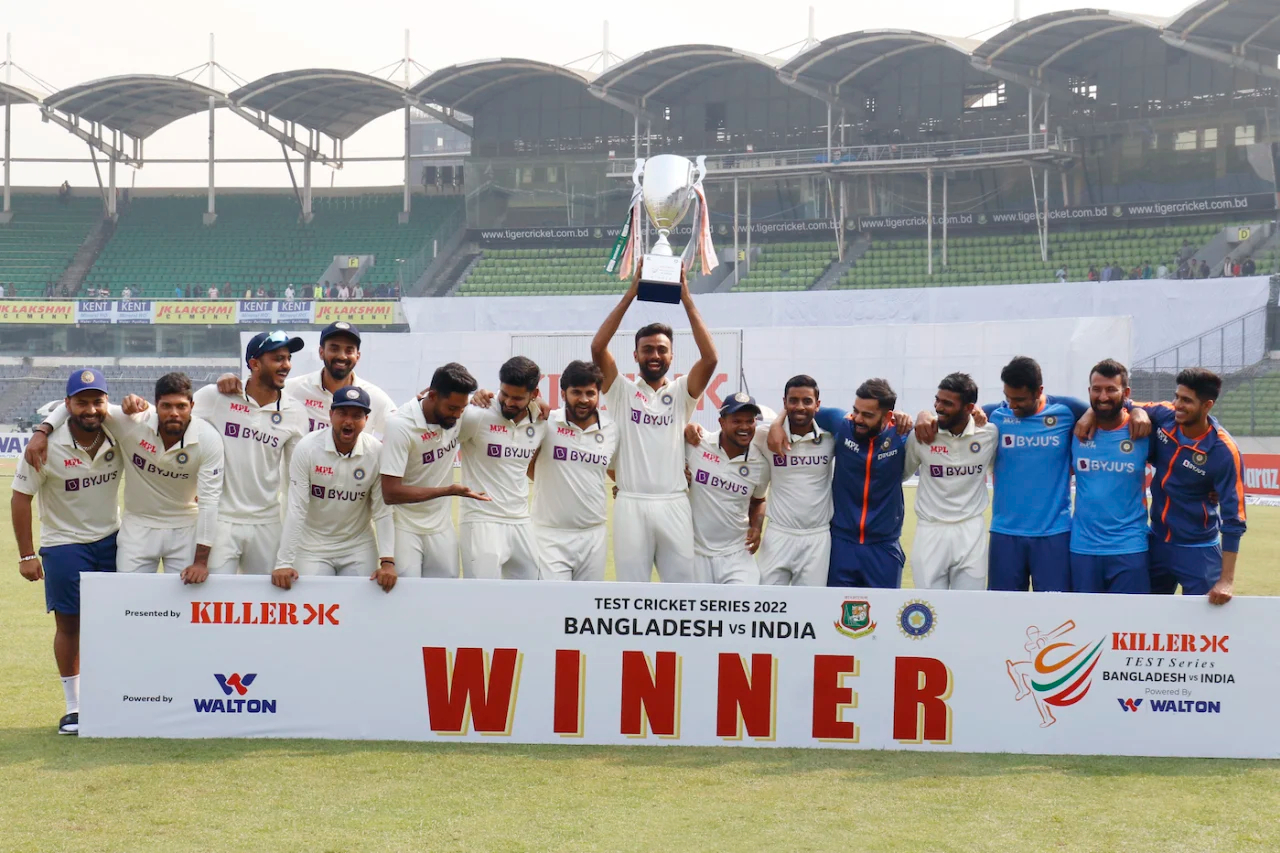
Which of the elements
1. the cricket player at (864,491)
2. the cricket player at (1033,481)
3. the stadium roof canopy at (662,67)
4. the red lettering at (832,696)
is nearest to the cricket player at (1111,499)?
the cricket player at (1033,481)

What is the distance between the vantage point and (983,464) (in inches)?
313

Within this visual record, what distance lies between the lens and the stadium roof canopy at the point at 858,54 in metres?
42.1

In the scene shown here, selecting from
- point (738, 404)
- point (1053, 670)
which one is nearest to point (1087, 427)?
point (1053, 670)

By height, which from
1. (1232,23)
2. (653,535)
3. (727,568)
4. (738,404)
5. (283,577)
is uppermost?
(1232,23)

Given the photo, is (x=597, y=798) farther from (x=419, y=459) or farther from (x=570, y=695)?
(x=419, y=459)

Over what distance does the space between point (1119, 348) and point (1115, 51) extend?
21008mm

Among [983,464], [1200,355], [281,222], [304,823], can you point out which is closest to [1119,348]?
[1200,355]

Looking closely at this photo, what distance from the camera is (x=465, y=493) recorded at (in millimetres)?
7238

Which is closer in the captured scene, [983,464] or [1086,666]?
[1086,666]

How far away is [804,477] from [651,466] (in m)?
0.96

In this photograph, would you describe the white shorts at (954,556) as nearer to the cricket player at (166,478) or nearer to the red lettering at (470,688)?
the red lettering at (470,688)

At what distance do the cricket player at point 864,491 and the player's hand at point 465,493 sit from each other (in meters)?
1.79

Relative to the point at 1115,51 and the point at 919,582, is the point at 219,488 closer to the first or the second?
the point at 919,582

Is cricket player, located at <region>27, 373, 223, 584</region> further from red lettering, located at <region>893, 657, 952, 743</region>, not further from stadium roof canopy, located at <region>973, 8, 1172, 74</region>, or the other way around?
stadium roof canopy, located at <region>973, 8, 1172, 74</region>
